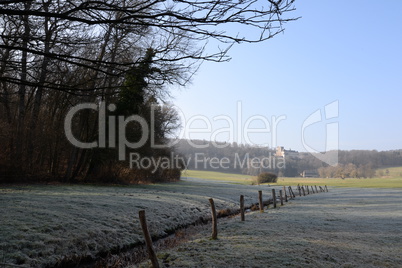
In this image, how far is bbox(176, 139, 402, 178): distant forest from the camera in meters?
112

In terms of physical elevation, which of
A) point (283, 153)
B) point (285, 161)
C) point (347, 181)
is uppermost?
point (283, 153)

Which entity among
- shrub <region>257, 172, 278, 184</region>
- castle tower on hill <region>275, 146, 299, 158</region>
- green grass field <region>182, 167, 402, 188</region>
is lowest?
green grass field <region>182, 167, 402, 188</region>

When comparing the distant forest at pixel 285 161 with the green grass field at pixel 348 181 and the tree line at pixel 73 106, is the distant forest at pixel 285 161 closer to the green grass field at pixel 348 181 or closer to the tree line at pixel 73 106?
the green grass field at pixel 348 181

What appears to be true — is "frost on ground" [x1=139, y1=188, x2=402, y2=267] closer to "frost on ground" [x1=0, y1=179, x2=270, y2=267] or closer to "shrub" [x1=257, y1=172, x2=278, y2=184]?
"frost on ground" [x1=0, y1=179, x2=270, y2=267]

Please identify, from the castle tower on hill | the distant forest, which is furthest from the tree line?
the castle tower on hill

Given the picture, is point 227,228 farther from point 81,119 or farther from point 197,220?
point 81,119

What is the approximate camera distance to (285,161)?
429ft

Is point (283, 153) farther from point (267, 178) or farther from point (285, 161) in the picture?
point (267, 178)

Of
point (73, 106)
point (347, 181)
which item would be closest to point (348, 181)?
point (347, 181)

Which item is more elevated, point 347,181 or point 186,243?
point 186,243

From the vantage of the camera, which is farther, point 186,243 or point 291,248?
point 186,243

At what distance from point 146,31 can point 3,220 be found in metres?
6.98

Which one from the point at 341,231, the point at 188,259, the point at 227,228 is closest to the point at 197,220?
the point at 227,228

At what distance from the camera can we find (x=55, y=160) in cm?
2645
